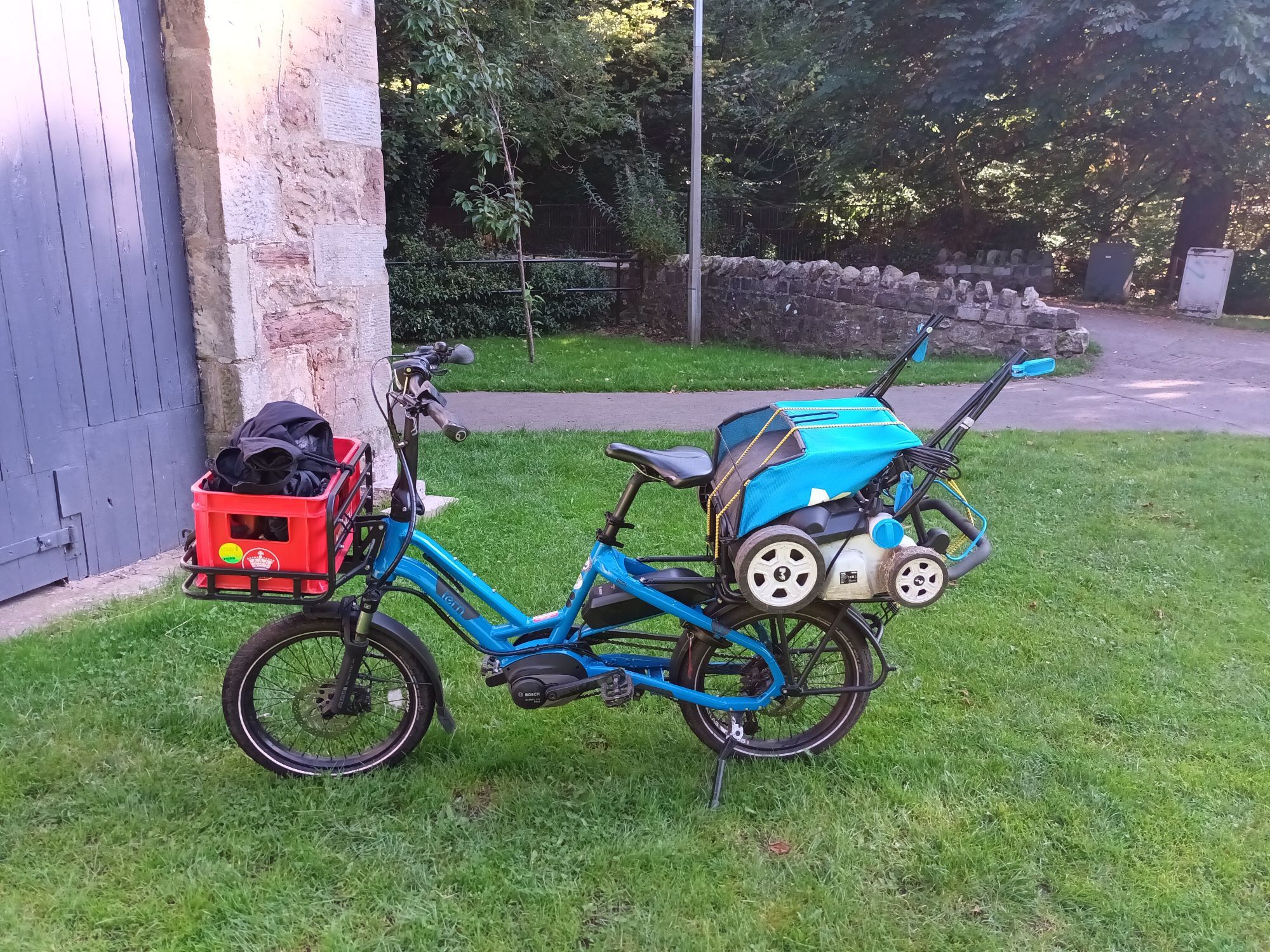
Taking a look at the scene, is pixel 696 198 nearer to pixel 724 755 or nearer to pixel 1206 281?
pixel 1206 281

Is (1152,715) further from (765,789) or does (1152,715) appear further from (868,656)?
(765,789)

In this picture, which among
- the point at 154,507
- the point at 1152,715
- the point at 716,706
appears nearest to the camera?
the point at 716,706

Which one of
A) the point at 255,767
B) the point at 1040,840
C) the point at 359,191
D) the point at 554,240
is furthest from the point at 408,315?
the point at 1040,840

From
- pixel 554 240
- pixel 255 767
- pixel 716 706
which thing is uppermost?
pixel 554 240

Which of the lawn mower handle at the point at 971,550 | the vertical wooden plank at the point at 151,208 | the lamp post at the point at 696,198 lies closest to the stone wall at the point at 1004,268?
the lamp post at the point at 696,198

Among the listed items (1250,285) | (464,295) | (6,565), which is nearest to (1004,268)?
(1250,285)

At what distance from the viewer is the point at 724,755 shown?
9.97 ft

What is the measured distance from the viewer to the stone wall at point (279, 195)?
4.49 m

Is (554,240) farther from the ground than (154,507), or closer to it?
farther from the ground

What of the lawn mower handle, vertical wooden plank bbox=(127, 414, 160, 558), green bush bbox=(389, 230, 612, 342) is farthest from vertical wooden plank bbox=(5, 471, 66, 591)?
green bush bbox=(389, 230, 612, 342)

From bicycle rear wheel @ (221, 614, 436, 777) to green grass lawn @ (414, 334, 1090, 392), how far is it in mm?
6480

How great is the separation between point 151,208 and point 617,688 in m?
3.33

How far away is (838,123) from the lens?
17406 mm

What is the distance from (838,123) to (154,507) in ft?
51.0
